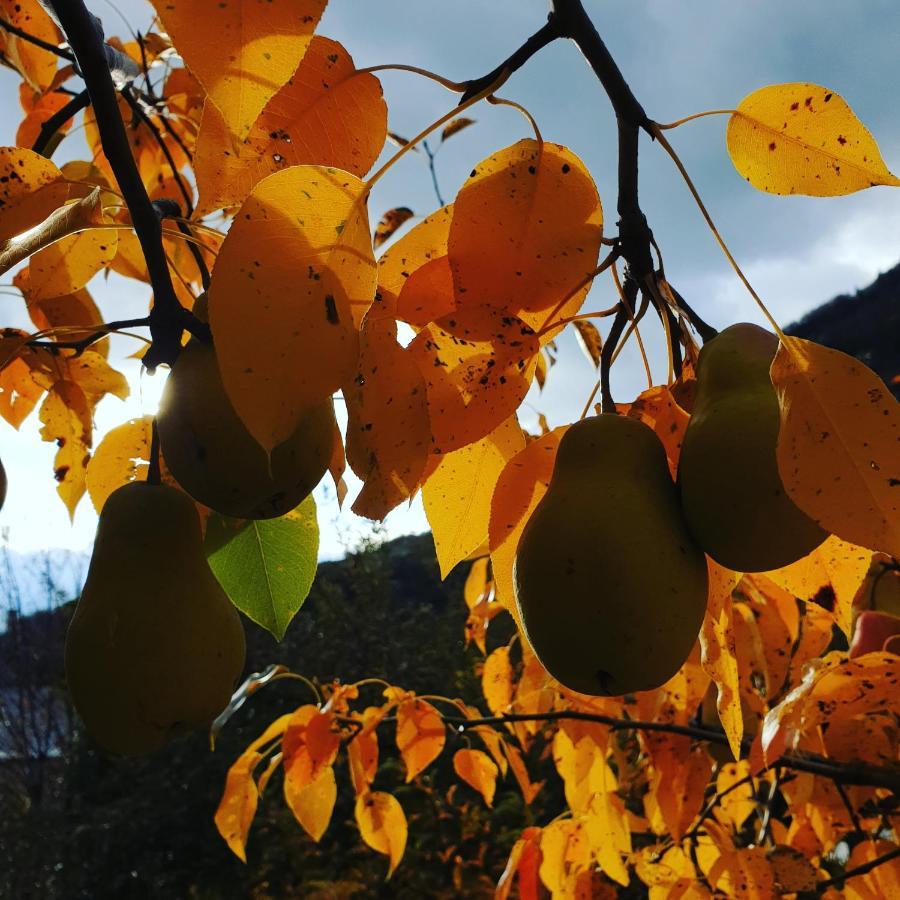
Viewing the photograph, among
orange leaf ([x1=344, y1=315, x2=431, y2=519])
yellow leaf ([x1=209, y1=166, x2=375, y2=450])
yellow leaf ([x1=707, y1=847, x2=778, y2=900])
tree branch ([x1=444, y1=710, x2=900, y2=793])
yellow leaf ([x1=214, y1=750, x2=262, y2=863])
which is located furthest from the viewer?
yellow leaf ([x1=214, y1=750, x2=262, y2=863])

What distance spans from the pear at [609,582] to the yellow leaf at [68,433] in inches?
25.0

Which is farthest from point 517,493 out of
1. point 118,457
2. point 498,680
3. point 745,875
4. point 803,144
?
point 498,680

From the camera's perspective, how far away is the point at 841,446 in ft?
1.29

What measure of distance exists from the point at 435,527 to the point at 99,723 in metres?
0.23

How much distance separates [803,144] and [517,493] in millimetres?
259

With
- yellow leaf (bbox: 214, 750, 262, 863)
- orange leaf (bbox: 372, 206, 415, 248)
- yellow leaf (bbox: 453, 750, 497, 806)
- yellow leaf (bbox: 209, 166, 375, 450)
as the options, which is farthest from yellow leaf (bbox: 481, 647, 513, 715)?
yellow leaf (bbox: 209, 166, 375, 450)

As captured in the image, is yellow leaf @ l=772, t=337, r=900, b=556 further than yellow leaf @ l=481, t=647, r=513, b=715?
No

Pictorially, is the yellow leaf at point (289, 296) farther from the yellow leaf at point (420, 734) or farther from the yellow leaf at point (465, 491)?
the yellow leaf at point (420, 734)

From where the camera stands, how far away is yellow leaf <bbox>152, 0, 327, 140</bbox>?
33cm

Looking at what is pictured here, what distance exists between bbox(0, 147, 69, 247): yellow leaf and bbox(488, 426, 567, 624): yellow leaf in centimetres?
32

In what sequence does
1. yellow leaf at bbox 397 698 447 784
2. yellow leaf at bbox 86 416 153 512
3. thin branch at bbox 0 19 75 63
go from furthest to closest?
yellow leaf at bbox 397 698 447 784 < thin branch at bbox 0 19 75 63 < yellow leaf at bbox 86 416 153 512

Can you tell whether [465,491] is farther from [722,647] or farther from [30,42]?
[30,42]

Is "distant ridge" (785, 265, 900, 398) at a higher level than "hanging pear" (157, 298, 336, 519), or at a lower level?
higher

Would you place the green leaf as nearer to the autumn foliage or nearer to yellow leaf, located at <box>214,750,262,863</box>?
the autumn foliage
